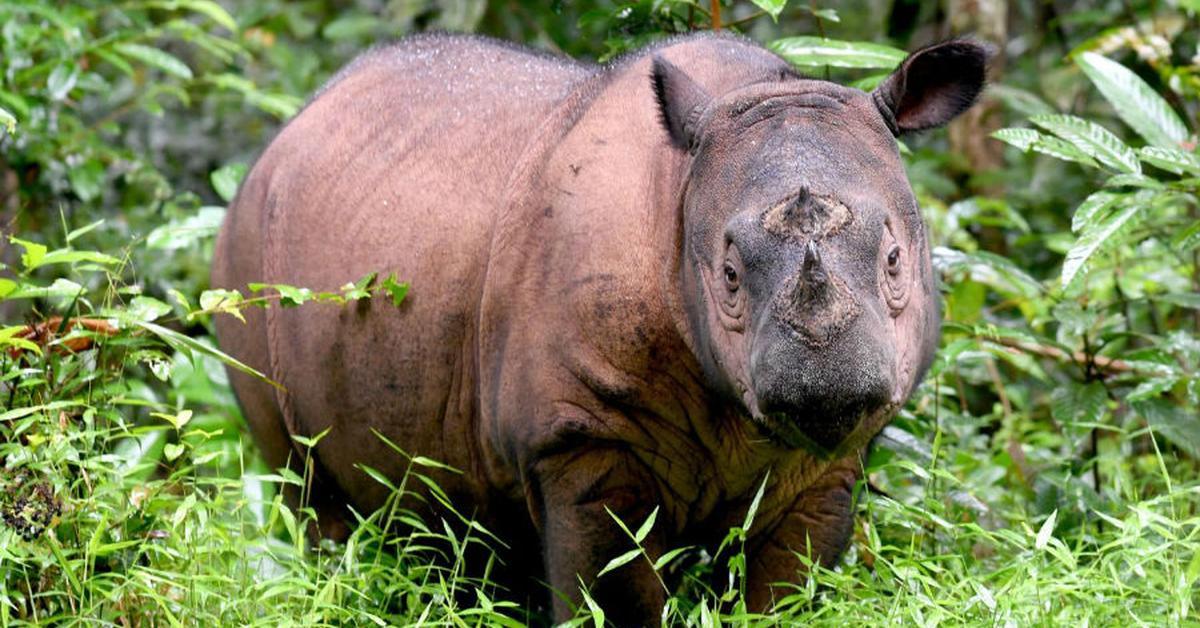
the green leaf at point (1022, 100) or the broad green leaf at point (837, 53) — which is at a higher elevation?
the broad green leaf at point (837, 53)

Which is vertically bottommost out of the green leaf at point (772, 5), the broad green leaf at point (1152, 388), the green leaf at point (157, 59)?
the broad green leaf at point (1152, 388)

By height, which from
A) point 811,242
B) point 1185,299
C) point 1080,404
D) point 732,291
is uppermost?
point 811,242

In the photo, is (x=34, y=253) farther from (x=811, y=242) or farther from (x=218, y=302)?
(x=811, y=242)

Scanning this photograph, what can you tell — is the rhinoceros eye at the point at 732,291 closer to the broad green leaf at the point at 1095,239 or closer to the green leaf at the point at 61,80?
the broad green leaf at the point at 1095,239

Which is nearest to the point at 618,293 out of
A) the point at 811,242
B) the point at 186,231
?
the point at 811,242

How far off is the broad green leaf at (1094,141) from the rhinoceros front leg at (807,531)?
1.29 m

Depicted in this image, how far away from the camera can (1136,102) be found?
550 centimetres

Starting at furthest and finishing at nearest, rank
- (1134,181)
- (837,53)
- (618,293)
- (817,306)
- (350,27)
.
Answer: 1. (350,27)
2. (837,53)
3. (1134,181)
4. (618,293)
5. (817,306)

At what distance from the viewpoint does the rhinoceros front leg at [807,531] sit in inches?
177

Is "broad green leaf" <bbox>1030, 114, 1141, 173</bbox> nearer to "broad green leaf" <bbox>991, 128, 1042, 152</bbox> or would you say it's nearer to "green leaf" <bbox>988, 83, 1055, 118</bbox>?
"broad green leaf" <bbox>991, 128, 1042, 152</bbox>

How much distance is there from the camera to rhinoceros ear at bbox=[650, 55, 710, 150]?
411 cm

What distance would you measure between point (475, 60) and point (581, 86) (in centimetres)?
72

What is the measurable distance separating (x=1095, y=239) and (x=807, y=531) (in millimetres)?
1241

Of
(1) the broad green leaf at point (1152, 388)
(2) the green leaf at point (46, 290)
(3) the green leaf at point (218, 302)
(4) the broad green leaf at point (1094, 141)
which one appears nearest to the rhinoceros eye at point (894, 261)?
(4) the broad green leaf at point (1094, 141)
